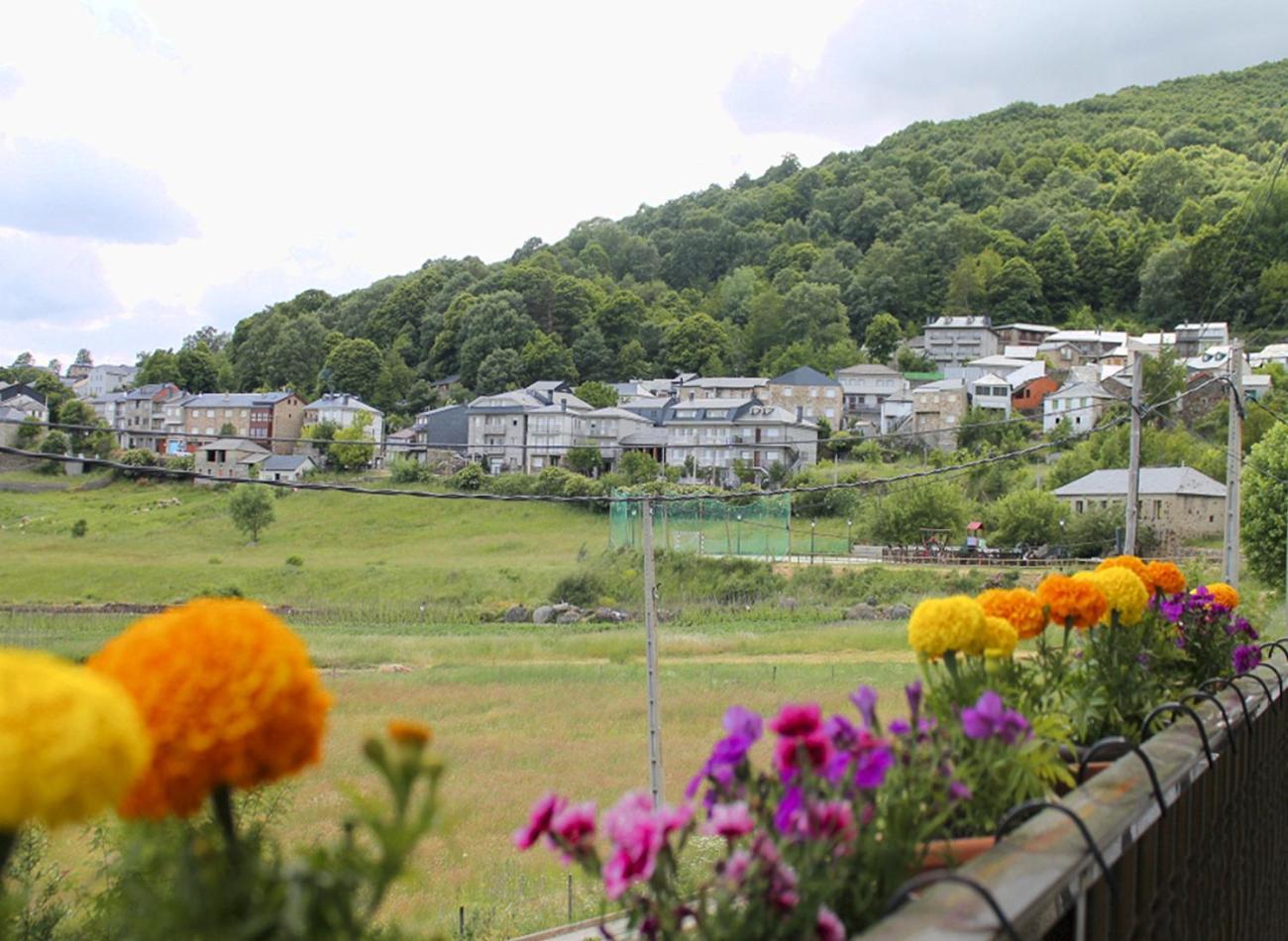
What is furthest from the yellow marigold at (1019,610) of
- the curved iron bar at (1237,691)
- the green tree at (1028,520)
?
the green tree at (1028,520)

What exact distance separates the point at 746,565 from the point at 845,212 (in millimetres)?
76684

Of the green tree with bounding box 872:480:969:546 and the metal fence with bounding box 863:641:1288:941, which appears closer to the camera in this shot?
the metal fence with bounding box 863:641:1288:941

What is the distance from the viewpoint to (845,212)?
9606 centimetres

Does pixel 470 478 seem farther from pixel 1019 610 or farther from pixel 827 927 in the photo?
pixel 827 927

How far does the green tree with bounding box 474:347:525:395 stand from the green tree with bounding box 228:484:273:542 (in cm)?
5244

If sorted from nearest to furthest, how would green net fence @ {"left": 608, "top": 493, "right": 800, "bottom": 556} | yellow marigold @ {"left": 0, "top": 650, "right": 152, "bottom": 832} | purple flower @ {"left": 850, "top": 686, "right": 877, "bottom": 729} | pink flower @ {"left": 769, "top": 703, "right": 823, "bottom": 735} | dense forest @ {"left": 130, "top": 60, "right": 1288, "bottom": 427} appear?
yellow marigold @ {"left": 0, "top": 650, "right": 152, "bottom": 832} → pink flower @ {"left": 769, "top": 703, "right": 823, "bottom": 735} → purple flower @ {"left": 850, "top": 686, "right": 877, "bottom": 729} → green net fence @ {"left": 608, "top": 493, "right": 800, "bottom": 556} → dense forest @ {"left": 130, "top": 60, "right": 1288, "bottom": 427}

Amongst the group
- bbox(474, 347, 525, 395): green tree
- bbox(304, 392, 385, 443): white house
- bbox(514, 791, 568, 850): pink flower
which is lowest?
bbox(514, 791, 568, 850): pink flower

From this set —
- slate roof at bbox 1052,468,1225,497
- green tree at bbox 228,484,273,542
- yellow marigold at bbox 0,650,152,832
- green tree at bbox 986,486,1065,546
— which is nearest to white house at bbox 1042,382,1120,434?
green tree at bbox 986,486,1065,546

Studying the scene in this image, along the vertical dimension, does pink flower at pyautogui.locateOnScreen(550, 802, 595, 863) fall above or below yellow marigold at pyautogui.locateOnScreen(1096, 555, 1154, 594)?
below

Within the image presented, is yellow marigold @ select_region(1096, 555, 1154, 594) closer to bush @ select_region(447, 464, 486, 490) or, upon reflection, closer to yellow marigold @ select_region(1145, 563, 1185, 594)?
yellow marigold @ select_region(1145, 563, 1185, 594)

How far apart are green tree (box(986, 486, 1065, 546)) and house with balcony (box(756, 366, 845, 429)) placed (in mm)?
30738

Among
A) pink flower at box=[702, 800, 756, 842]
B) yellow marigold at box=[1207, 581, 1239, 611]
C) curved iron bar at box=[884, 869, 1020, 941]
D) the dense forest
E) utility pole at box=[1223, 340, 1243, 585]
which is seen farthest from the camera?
the dense forest

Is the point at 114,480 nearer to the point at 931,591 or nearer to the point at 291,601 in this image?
the point at 291,601

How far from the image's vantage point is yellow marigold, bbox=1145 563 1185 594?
3.10 m
